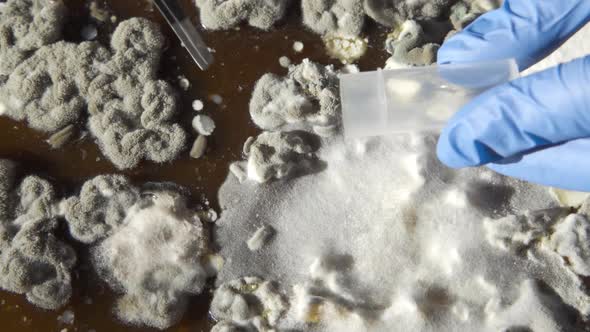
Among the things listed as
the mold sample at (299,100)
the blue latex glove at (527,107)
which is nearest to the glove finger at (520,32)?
the blue latex glove at (527,107)

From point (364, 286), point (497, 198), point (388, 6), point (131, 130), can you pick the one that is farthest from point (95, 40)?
point (497, 198)

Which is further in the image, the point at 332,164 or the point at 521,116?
the point at 332,164

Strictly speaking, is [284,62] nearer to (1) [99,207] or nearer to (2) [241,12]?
(2) [241,12]

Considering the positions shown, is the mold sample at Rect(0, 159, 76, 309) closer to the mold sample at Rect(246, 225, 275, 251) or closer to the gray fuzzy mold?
the gray fuzzy mold

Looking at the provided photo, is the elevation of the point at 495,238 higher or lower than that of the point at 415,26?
lower

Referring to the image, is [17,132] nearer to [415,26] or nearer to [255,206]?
[255,206]

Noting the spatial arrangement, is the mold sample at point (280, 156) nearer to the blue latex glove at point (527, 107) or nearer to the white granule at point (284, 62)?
the white granule at point (284, 62)
